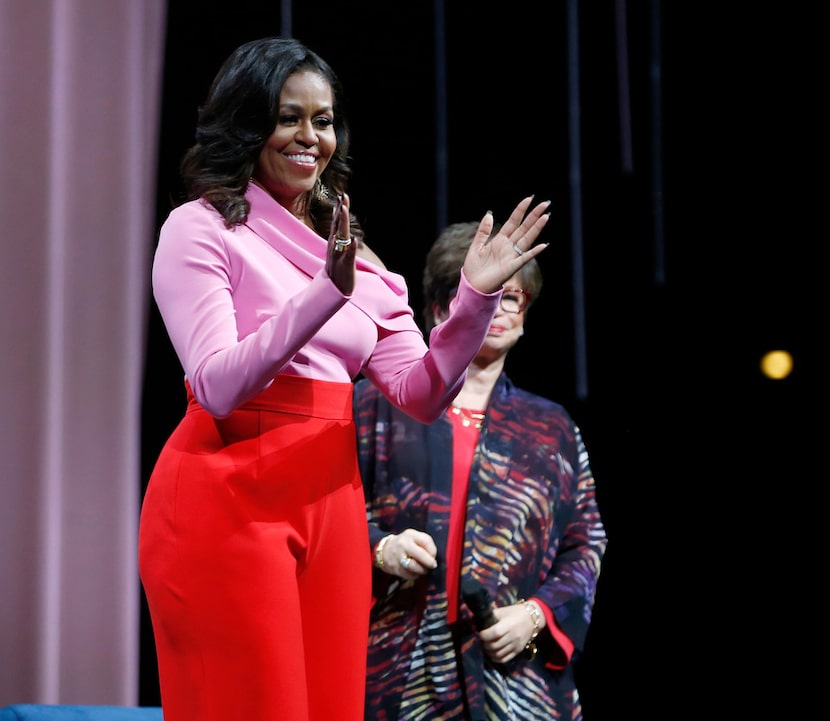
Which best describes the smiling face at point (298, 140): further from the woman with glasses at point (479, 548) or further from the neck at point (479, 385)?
the neck at point (479, 385)

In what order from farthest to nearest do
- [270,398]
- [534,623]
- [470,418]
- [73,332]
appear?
[73,332]
[470,418]
[534,623]
[270,398]

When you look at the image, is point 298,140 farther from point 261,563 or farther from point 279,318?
point 261,563

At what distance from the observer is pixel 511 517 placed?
84.6 inches

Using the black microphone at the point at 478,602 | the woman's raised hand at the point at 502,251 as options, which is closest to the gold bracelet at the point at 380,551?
the black microphone at the point at 478,602

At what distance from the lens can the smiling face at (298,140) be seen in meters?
1.47

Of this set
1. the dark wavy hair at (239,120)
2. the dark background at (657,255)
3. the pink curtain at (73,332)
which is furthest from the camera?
the dark background at (657,255)

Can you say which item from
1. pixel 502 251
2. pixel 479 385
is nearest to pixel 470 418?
pixel 479 385

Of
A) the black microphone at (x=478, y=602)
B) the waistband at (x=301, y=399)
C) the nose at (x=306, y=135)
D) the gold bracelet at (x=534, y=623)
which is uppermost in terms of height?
the nose at (x=306, y=135)

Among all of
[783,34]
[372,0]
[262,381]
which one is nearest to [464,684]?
[262,381]

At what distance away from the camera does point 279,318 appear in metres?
1.21

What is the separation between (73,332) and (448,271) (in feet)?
2.99

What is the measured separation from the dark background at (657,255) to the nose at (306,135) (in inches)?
55.3

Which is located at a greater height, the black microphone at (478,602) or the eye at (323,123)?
the eye at (323,123)

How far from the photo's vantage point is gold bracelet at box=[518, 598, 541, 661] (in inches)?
83.5
